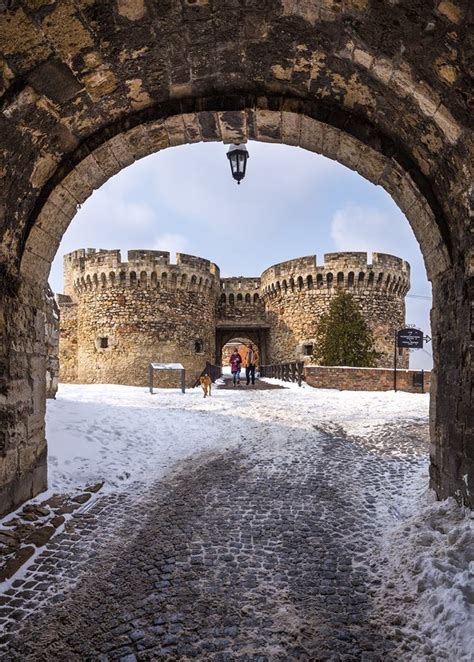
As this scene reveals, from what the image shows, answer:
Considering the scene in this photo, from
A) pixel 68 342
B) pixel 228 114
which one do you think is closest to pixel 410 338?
pixel 228 114

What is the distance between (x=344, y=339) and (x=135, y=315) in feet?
35.7

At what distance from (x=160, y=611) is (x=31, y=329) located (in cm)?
262

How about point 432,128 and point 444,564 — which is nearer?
point 444,564

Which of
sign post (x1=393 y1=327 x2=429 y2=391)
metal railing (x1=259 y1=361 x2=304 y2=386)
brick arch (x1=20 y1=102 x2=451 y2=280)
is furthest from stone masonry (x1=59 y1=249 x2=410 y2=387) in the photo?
brick arch (x1=20 y1=102 x2=451 y2=280)

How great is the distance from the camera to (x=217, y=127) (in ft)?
11.2

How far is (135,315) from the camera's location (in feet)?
66.0

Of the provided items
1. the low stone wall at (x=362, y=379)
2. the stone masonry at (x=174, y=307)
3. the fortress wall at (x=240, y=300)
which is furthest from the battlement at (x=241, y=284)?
the low stone wall at (x=362, y=379)

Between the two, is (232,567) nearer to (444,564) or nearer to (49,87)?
(444,564)

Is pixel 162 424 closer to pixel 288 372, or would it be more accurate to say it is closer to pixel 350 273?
pixel 288 372

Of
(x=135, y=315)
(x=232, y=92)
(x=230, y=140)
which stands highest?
(x=232, y=92)

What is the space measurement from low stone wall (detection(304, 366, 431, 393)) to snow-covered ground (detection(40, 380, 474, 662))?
2514mm

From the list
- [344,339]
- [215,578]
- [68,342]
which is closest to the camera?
[215,578]

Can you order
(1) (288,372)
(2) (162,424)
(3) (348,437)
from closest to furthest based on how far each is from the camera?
(3) (348,437)
(2) (162,424)
(1) (288,372)

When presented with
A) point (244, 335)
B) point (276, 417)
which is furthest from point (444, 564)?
point (244, 335)
